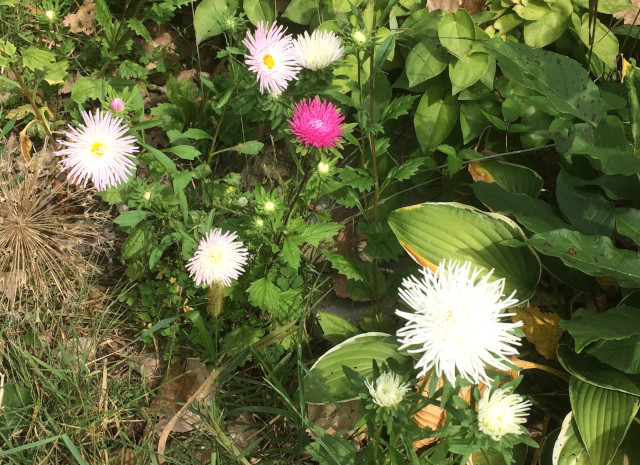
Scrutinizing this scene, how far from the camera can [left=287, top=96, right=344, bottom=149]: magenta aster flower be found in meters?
1.48

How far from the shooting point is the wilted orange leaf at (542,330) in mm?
1732

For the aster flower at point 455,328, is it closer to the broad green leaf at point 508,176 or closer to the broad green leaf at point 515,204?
the broad green leaf at point 515,204

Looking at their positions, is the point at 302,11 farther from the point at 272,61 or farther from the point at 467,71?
the point at 467,71

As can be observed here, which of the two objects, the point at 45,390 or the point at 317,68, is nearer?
the point at 317,68

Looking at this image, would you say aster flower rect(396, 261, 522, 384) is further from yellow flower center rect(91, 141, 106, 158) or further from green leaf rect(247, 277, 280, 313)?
yellow flower center rect(91, 141, 106, 158)

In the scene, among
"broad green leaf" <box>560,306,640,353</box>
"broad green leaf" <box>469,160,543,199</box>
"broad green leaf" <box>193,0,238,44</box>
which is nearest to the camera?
"broad green leaf" <box>560,306,640,353</box>

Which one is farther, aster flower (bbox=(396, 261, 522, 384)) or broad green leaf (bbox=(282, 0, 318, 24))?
broad green leaf (bbox=(282, 0, 318, 24))

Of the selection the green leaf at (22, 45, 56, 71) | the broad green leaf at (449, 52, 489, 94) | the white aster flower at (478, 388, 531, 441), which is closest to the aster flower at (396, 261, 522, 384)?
the white aster flower at (478, 388, 531, 441)

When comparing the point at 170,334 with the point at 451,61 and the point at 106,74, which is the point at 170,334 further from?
the point at 451,61

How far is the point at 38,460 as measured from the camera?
164cm

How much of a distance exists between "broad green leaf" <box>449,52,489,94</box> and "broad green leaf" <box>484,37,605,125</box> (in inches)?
7.0

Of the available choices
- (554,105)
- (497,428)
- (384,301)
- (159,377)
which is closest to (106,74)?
(159,377)

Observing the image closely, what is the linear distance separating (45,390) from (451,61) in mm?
1562

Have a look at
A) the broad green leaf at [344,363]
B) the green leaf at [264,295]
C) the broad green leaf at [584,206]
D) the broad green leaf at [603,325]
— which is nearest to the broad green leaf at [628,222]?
the broad green leaf at [584,206]
